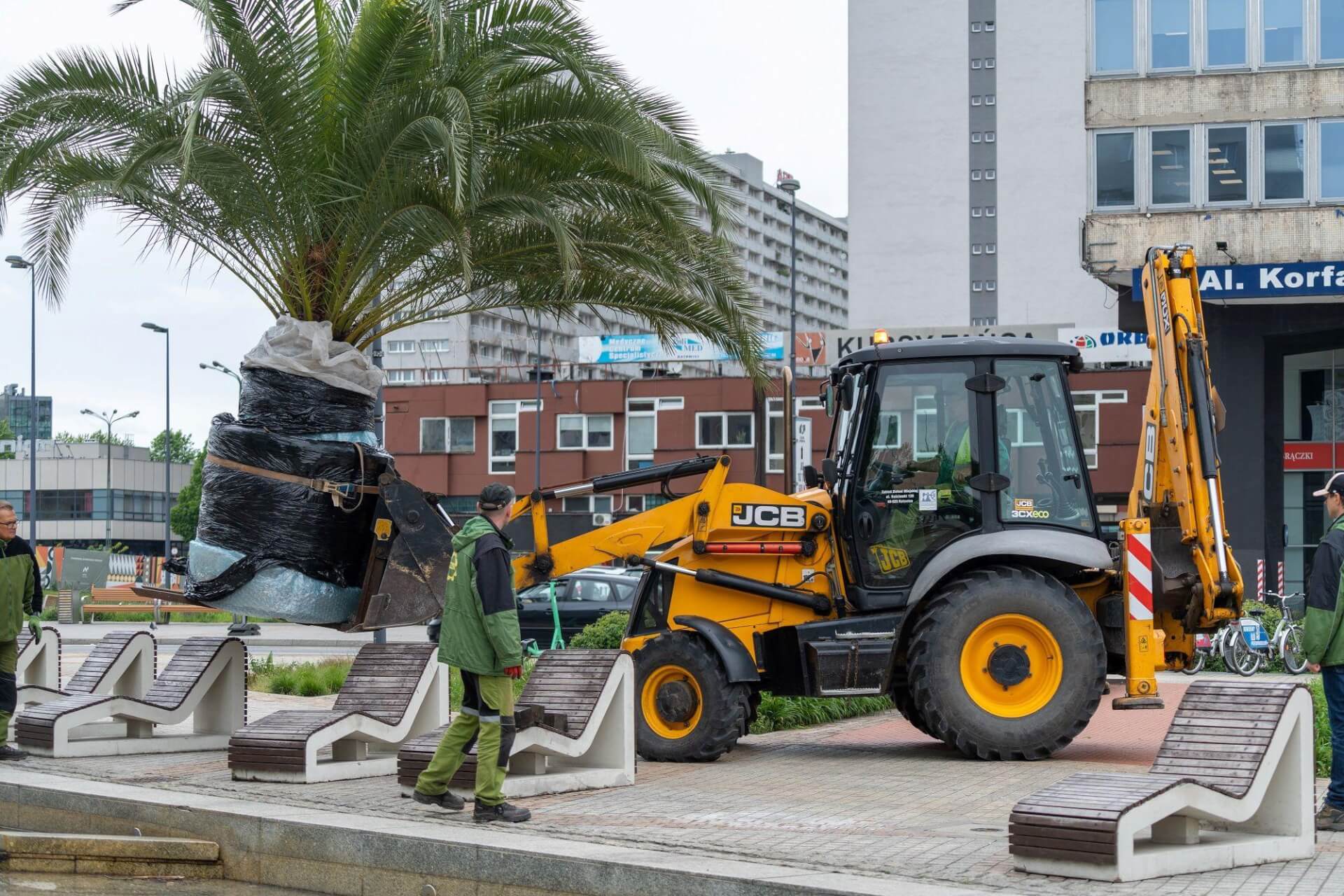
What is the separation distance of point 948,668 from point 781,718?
3083 millimetres

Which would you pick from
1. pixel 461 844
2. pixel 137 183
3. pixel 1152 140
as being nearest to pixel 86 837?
pixel 461 844

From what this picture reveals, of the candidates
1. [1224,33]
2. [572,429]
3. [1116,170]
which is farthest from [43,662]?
[572,429]

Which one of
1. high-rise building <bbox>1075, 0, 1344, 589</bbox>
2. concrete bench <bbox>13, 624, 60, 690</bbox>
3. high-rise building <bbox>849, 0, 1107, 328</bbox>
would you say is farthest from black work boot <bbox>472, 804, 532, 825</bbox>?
high-rise building <bbox>849, 0, 1107, 328</bbox>

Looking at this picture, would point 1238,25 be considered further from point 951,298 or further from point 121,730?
point 951,298

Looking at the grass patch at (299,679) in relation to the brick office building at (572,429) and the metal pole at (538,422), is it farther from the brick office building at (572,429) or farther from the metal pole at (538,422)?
the metal pole at (538,422)

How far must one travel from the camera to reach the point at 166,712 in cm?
1166

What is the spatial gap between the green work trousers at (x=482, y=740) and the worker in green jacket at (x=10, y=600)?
4068 mm

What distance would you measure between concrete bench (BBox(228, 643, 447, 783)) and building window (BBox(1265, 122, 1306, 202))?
23.9 meters

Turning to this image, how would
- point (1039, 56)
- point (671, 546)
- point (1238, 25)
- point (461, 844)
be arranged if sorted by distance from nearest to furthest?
1. point (461, 844)
2. point (671, 546)
3. point (1238, 25)
4. point (1039, 56)

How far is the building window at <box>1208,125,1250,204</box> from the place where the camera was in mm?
30625

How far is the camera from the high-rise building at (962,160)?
70812mm

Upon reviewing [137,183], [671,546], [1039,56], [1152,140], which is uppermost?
[1039,56]

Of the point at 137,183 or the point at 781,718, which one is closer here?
the point at 137,183

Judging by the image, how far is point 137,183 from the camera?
11.7 meters
